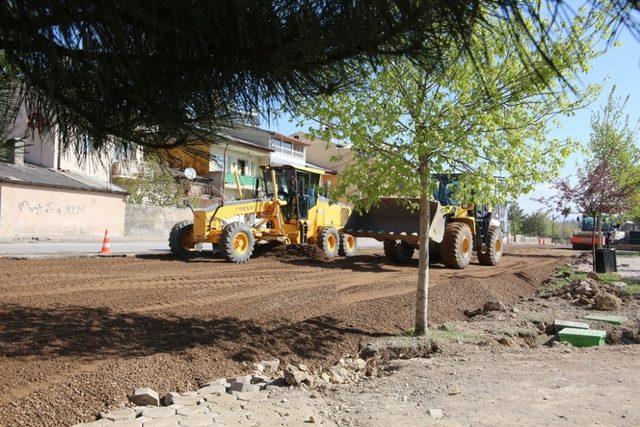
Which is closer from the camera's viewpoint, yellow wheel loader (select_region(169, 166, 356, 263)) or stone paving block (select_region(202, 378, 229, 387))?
stone paving block (select_region(202, 378, 229, 387))

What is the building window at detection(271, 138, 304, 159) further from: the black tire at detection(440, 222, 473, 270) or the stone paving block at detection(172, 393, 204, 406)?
the stone paving block at detection(172, 393, 204, 406)

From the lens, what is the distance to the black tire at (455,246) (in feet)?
50.9

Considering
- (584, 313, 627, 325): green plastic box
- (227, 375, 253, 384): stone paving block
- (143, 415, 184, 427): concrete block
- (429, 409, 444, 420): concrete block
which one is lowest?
(429, 409, 444, 420): concrete block

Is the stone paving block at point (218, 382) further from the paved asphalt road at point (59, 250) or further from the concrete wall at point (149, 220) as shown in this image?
the concrete wall at point (149, 220)

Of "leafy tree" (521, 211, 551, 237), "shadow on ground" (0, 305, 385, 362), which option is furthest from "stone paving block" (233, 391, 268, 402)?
"leafy tree" (521, 211, 551, 237)

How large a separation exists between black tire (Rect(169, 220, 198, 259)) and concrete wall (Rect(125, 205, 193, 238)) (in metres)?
15.4

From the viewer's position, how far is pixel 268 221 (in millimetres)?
16469

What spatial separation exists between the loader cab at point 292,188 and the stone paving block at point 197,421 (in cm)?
1248

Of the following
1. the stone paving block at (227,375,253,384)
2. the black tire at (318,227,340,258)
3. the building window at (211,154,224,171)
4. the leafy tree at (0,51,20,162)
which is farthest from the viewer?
the black tire at (318,227,340,258)

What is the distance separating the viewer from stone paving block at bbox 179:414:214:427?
3.99m

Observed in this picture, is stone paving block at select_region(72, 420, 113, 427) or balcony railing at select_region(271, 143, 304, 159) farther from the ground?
balcony railing at select_region(271, 143, 304, 159)

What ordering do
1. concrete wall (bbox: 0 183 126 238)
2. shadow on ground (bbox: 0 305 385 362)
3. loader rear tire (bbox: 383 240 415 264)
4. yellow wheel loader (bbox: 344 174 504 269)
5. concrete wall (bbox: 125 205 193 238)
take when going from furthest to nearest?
concrete wall (bbox: 125 205 193 238), concrete wall (bbox: 0 183 126 238), loader rear tire (bbox: 383 240 415 264), yellow wheel loader (bbox: 344 174 504 269), shadow on ground (bbox: 0 305 385 362)

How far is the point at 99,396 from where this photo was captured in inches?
175

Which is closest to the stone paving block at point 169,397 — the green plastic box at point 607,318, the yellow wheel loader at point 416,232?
the green plastic box at point 607,318
